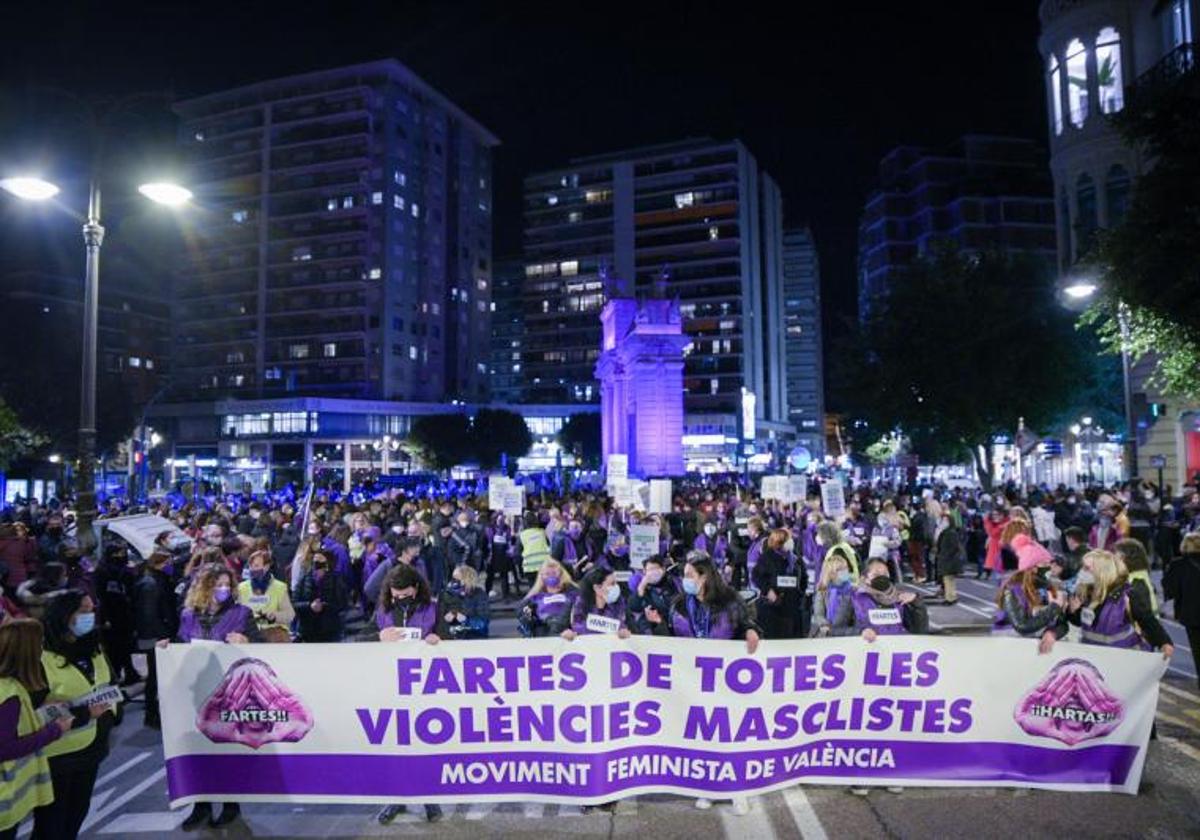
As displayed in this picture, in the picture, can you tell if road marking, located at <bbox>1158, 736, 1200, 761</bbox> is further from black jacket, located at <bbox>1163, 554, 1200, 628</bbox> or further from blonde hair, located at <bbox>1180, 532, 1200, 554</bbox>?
blonde hair, located at <bbox>1180, 532, 1200, 554</bbox>

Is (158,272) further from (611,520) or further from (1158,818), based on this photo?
(1158,818)

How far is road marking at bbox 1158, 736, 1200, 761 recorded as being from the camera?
7.10 m

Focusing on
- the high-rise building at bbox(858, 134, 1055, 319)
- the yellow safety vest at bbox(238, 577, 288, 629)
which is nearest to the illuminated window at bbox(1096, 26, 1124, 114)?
the yellow safety vest at bbox(238, 577, 288, 629)

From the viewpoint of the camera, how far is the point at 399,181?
101 meters

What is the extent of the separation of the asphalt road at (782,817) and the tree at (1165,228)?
37.5 ft

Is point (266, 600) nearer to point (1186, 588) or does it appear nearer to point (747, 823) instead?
point (747, 823)

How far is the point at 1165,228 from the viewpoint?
15328 mm

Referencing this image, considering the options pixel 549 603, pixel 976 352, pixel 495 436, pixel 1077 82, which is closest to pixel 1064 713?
pixel 549 603

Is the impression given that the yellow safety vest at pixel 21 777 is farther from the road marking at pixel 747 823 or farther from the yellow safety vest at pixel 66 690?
the road marking at pixel 747 823

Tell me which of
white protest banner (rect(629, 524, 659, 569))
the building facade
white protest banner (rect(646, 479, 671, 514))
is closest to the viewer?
white protest banner (rect(629, 524, 659, 569))

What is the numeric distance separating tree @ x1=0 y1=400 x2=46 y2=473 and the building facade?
40727mm

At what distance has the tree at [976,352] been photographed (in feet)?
109

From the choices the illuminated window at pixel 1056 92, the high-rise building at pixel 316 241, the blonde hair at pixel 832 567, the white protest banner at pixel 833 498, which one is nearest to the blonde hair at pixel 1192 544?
the blonde hair at pixel 832 567

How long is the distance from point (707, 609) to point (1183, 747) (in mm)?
4387
